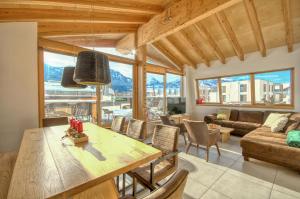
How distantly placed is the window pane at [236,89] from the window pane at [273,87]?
0.94 ft

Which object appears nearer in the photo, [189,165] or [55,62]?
[189,165]

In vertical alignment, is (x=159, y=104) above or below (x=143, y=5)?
below

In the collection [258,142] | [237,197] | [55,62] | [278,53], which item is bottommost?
[237,197]

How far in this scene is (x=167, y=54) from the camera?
20.9 ft

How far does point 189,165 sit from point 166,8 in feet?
11.7

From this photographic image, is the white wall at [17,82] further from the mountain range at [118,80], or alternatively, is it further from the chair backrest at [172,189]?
the chair backrest at [172,189]

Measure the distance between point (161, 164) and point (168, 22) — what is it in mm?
3150

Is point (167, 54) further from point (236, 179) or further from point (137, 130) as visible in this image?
point (236, 179)

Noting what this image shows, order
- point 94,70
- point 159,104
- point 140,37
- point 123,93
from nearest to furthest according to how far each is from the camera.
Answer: point 94,70
point 140,37
point 123,93
point 159,104

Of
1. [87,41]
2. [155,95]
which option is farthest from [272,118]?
[87,41]

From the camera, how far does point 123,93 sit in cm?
492

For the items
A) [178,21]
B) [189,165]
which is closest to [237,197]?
[189,165]

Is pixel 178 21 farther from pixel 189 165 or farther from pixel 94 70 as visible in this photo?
pixel 189 165

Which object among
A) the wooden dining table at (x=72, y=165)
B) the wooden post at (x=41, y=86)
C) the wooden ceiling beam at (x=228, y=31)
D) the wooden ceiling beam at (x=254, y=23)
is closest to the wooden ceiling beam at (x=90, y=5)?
the wooden post at (x=41, y=86)
